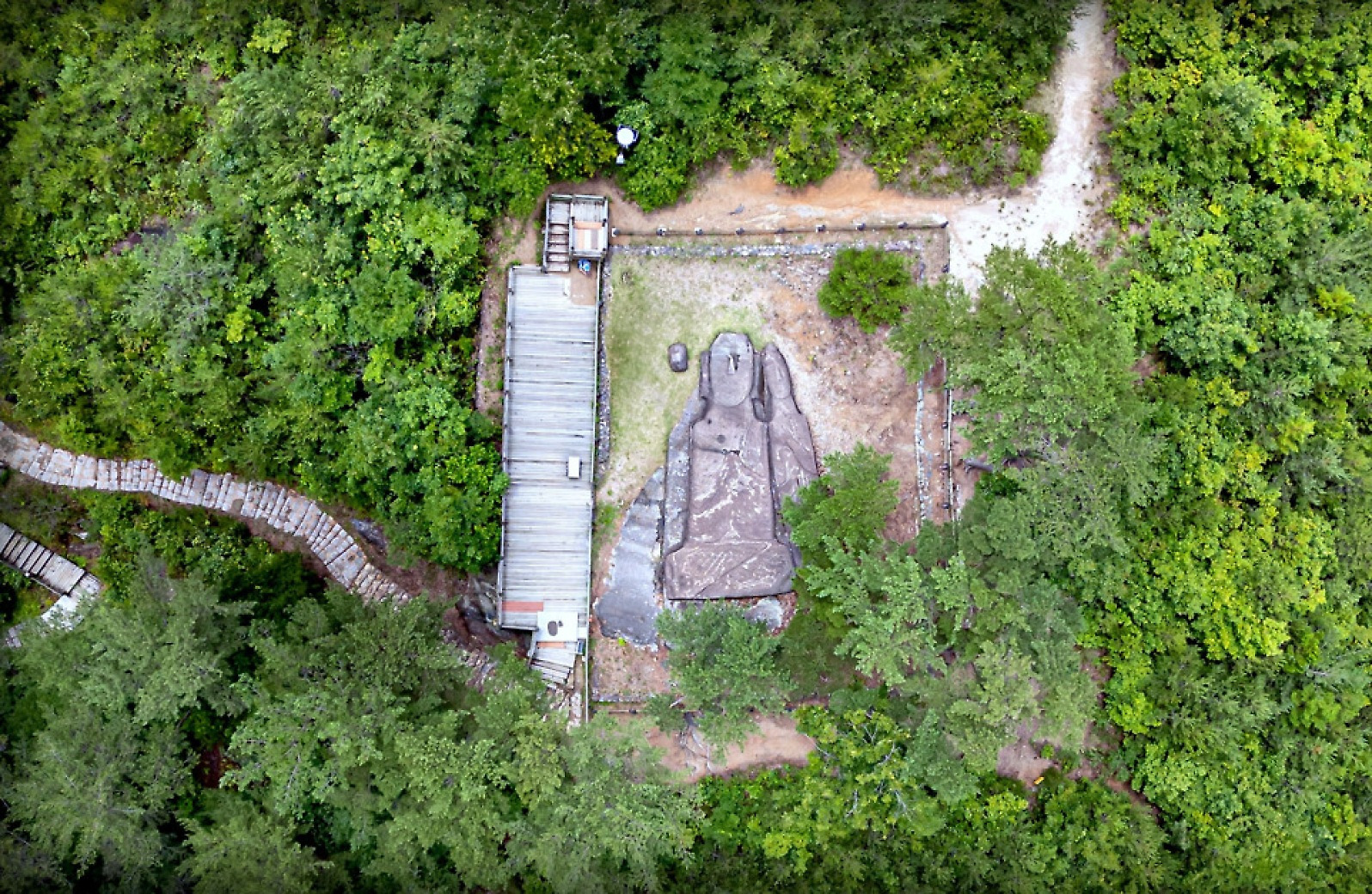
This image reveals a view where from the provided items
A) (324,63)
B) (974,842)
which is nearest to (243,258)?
(324,63)

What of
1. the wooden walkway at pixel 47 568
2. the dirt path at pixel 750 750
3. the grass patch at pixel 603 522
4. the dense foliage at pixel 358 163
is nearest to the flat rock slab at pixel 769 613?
the dirt path at pixel 750 750

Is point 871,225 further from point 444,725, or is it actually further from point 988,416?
point 444,725

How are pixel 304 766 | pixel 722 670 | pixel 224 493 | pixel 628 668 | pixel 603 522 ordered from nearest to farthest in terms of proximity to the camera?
pixel 304 766
pixel 722 670
pixel 628 668
pixel 603 522
pixel 224 493

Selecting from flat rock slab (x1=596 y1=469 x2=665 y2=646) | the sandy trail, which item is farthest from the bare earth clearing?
flat rock slab (x1=596 y1=469 x2=665 y2=646)

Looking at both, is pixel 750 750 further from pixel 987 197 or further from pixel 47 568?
pixel 47 568

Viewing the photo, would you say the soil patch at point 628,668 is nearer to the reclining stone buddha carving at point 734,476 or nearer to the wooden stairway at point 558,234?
the reclining stone buddha carving at point 734,476

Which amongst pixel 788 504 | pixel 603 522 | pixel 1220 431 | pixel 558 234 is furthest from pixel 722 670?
pixel 1220 431
